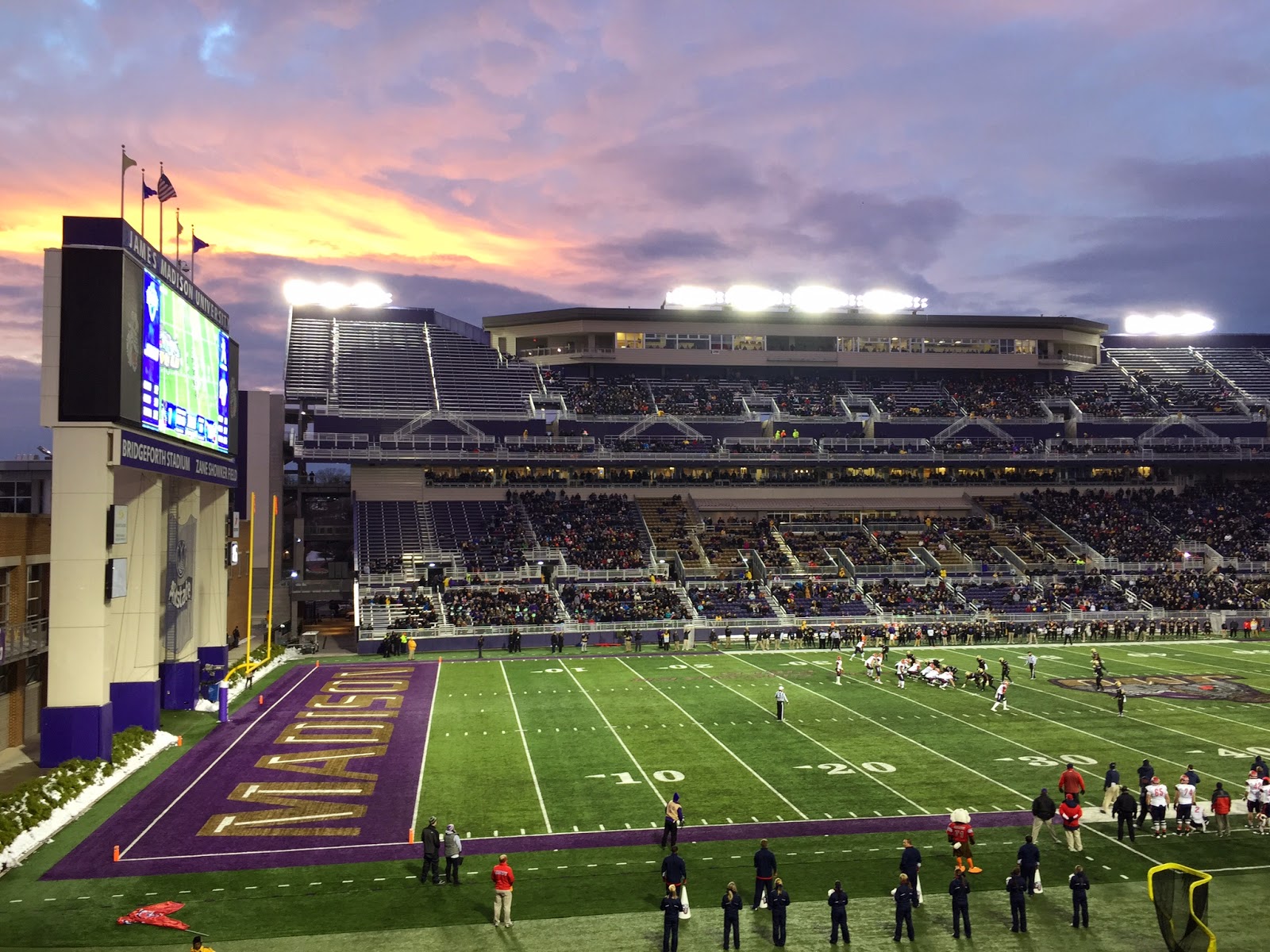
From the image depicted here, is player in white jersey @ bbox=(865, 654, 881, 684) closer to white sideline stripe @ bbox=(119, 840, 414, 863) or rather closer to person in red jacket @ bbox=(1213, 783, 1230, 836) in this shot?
person in red jacket @ bbox=(1213, 783, 1230, 836)

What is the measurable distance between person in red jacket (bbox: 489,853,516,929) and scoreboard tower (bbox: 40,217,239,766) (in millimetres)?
14298

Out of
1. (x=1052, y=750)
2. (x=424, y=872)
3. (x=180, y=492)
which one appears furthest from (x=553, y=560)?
(x=424, y=872)

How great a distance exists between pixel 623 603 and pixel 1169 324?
70.9 m

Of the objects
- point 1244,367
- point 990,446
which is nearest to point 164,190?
point 990,446

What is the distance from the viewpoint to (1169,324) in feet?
333

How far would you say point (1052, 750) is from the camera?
29719 mm

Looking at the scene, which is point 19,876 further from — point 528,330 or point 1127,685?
point 528,330

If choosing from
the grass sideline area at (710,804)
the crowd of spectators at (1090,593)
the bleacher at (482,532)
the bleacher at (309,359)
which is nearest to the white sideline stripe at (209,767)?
the grass sideline area at (710,804)

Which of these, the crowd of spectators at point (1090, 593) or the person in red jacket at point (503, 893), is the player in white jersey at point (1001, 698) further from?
the crowd of spectators at point (1090, 593)

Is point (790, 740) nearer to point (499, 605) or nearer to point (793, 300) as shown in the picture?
point (499, 605)

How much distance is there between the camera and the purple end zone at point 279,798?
21062 millimetres

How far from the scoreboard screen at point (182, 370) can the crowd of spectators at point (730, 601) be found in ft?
97.2

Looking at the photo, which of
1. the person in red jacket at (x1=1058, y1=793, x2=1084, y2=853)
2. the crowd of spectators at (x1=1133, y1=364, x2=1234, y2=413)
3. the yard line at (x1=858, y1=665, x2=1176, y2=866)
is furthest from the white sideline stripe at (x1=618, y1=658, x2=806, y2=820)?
the crowd of spectators at (x1=1133, y1=364, x2=1234, y2=413)

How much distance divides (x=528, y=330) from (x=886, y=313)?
30.3 m
